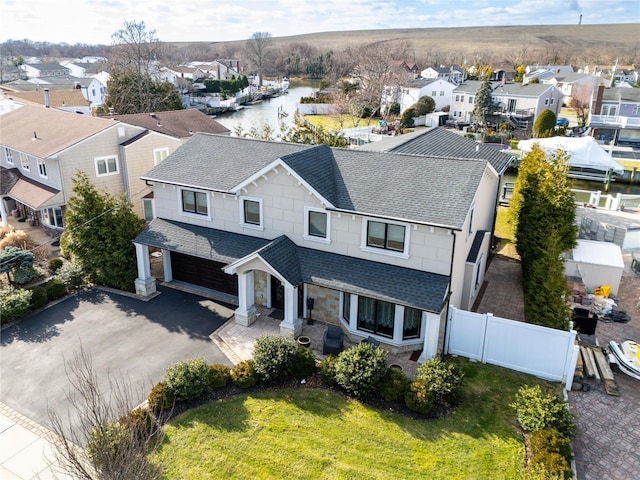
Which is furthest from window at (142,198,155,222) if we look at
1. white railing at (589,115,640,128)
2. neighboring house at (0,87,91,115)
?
white railing at (589,115,640,128)

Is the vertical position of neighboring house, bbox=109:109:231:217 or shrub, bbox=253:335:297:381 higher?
neighboring house, bbox=109:109:231:217

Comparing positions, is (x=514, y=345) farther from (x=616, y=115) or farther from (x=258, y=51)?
(x=258, y=51)

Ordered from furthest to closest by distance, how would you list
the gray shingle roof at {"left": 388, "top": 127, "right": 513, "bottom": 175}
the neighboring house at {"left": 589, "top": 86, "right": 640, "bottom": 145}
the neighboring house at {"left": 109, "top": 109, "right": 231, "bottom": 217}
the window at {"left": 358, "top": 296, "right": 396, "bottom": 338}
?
1. the neighboring house at {"left": 589, "top": 86, "right": 640, "bottom": 145}
2. the neighboring house at {"left": 109, "top": 109, "right": 231, "bottom": 217}
3. the gray shingle roof at {"left": 388, "top": 127, "right": 513, "bottom": 175}
4. the window at {"left": 358, "top": 296, "right": 396, "bottom": 338}

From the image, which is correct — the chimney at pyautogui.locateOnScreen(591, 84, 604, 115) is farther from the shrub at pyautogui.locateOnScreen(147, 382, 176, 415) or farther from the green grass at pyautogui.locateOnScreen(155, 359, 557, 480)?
the shrub at pyautogui.locateOnScreen(147, 382, 176, 415)

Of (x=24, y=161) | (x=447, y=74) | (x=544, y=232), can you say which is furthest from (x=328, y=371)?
(x=447, y=74)

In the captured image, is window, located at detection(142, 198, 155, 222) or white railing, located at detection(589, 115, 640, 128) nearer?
window, located at detection(142, 198, 155, 222)

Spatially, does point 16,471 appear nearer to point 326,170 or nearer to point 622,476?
point 326,170

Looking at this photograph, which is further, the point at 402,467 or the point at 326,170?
the point at 326,170

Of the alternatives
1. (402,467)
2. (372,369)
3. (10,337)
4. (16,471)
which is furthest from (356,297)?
(10,337)
